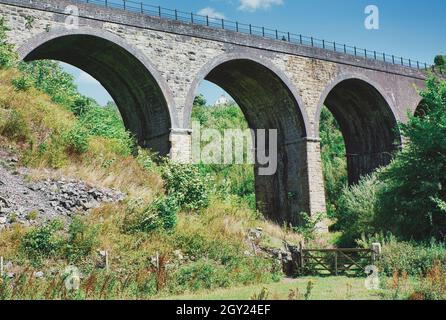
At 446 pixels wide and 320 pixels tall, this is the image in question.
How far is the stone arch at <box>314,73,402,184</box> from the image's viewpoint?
26.8 meters

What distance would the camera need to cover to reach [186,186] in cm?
1775

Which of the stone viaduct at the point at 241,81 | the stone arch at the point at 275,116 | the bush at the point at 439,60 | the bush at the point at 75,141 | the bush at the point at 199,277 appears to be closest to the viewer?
the bush at the point at 199,277

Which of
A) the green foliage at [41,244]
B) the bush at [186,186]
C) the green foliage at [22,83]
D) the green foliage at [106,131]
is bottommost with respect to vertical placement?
the green foliage at [41,244]

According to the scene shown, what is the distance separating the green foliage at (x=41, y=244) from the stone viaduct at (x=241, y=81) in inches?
340

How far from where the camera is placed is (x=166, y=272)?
11688 millimetres

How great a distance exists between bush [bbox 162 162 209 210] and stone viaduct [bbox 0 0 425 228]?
5.51 ft

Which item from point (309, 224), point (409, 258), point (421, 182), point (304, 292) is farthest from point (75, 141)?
A: point (421, 182)

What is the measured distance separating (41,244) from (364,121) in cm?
2170

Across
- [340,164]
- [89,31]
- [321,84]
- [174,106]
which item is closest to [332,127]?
[340,164]

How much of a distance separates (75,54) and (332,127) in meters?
29.2

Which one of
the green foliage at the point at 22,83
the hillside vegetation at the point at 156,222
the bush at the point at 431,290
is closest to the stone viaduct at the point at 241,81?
the green foliage at the point at 22,83

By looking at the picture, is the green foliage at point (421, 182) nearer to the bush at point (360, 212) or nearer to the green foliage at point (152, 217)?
the bush at point (360, 212)

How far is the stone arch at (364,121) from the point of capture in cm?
2678
